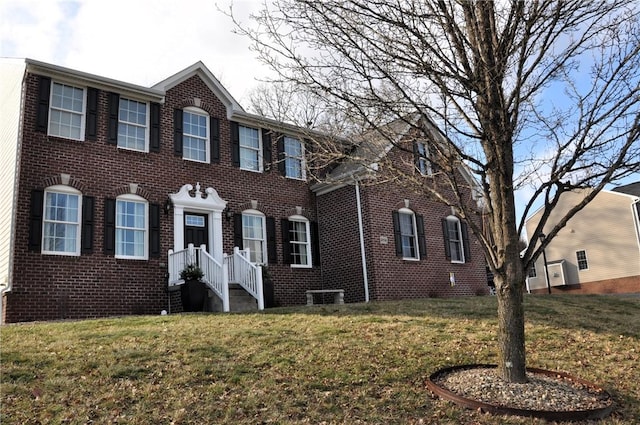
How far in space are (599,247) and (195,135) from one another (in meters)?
25.1

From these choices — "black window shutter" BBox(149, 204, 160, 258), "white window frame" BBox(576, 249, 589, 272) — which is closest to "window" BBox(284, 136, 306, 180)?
"black window shutter" BBox(149, 204, 160, 258)

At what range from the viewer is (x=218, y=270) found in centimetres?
1284

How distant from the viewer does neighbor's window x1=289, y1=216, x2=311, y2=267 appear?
16.4m

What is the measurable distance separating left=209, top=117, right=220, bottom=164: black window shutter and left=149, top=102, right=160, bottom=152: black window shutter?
1614 millimetres

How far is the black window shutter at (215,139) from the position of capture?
50.0 ft

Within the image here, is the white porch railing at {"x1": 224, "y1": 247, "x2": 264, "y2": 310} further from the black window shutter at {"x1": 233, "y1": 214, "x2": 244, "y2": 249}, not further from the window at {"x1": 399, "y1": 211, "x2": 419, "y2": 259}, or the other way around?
the window at {"x1": 399, "y1": 211, "x2": 419, "y2": 259}

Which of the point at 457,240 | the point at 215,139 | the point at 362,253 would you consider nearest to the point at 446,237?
the point at 457,240

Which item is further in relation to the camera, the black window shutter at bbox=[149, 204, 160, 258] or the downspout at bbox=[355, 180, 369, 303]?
the downspout at bbox=[355, 180, 369, 303]

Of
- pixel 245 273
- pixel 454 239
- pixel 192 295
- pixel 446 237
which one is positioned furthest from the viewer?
pixel 454 239

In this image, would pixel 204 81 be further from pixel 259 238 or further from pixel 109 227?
pixel 109 227

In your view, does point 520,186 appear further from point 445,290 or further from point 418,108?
point 445,290

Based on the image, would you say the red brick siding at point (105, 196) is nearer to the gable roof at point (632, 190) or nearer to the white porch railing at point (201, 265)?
the white porch railing at point (201, 265)

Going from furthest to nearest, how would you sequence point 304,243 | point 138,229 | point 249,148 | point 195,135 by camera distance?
point 304,243, point 249,148, point 195,135, point 138,229

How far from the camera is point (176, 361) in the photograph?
689 centimetres
